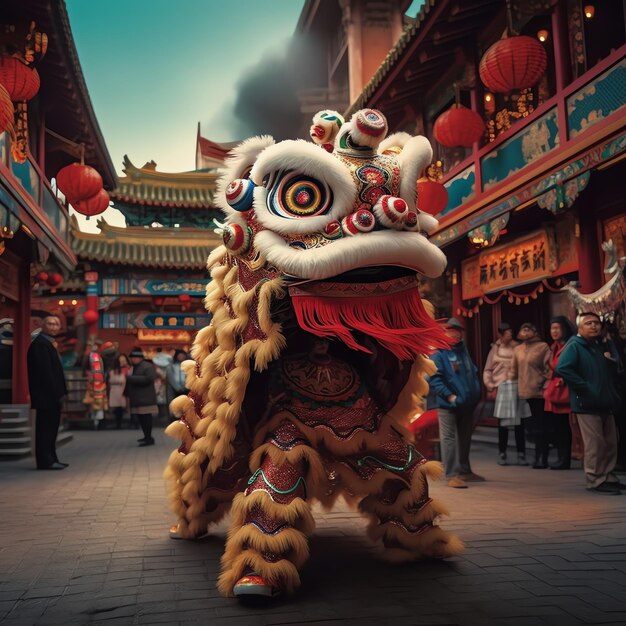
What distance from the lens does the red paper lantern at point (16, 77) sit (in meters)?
7.95

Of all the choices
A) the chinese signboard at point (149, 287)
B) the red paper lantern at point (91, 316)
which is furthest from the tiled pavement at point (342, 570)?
the chinese signboard at point (149, 287)

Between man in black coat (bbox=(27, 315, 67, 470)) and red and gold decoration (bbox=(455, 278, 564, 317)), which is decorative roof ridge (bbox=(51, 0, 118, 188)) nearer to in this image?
man in black coat (bbox=(27, 315, 67, 470))

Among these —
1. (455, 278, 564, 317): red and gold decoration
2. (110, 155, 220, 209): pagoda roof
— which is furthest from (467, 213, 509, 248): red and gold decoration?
(110, 155, 220, 209): pagoda roof

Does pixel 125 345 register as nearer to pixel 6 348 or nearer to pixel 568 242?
pixel 6 348

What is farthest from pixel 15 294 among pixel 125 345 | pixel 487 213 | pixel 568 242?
pixel 125 345

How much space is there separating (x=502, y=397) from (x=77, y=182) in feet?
26.9

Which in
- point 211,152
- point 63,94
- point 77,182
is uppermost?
point 211,152

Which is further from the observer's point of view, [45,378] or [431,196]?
[431,196]

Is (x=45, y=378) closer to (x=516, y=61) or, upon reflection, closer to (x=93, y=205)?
(x=93, y=205)

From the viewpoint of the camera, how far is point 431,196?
384 inches

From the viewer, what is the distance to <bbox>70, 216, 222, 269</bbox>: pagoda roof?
71.5 ft

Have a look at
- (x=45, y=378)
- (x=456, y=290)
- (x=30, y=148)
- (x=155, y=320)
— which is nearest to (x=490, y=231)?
(x=456, y=290)

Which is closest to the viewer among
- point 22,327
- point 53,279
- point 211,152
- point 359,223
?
point 359,223

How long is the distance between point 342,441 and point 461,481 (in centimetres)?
353
